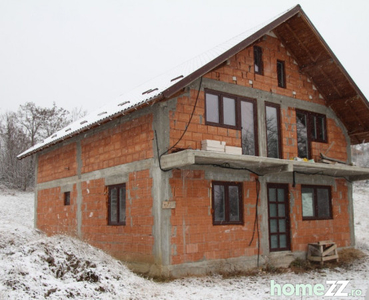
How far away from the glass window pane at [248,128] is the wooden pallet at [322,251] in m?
3.54

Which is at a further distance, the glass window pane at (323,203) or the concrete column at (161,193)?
the glass window pane at (323,203)

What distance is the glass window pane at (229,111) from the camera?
11.7 metres

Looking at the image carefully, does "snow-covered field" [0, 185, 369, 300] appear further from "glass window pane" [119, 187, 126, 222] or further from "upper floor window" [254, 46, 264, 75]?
"upper floor window" [254, 46, 264, 75]

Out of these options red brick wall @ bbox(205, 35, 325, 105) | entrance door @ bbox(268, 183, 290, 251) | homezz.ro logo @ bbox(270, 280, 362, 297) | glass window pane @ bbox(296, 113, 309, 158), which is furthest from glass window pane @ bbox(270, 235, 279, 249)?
red brick wall @ bbox(205, 35, 325, 105)

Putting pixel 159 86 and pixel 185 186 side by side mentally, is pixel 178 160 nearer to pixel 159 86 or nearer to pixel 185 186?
pixel 185 186

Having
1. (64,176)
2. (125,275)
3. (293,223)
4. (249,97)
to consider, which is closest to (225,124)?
(249,97)

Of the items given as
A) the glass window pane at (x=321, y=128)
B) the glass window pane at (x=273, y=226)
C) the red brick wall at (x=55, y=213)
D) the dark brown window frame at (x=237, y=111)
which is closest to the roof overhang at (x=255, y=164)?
the dark brown window frame at (x=237, y=111)

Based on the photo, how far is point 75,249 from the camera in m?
9.02

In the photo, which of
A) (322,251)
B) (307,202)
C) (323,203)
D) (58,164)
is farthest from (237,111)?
(58,164)

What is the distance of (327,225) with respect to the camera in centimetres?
1392

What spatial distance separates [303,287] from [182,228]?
308 cm

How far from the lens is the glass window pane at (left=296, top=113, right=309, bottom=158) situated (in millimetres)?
13516

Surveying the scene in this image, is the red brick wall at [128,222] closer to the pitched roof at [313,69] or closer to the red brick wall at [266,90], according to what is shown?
the red brick wall at [266,90]

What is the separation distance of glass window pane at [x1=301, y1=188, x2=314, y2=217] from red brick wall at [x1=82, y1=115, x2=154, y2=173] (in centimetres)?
558
